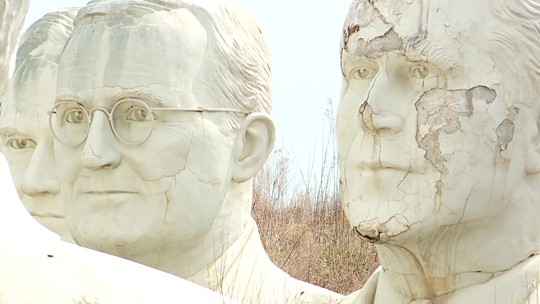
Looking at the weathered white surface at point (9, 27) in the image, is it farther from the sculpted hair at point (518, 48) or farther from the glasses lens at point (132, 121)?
the glasses lens at point (132, 121)

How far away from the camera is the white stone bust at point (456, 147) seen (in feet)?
17.6

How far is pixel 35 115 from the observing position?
7.88m

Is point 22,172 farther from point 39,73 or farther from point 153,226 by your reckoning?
point 153,226

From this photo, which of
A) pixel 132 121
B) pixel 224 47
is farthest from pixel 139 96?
pixel 224 47

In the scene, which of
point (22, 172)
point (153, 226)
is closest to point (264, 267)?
point (153, 226)

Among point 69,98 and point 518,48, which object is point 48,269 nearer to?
point 518,48

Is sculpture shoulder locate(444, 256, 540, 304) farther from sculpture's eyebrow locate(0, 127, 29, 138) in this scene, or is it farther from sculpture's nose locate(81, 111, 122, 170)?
sculpture's eyebrow locate(0, 127, 29, 138)

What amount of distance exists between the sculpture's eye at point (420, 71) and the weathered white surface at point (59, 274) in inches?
120

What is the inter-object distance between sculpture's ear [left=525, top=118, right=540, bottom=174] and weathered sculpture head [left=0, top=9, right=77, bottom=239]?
3.12 meters

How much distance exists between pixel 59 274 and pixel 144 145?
4.38 meters

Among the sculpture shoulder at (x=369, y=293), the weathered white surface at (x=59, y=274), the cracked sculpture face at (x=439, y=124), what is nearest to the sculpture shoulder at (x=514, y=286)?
the cracked sculpture face at (x=439, y=124)

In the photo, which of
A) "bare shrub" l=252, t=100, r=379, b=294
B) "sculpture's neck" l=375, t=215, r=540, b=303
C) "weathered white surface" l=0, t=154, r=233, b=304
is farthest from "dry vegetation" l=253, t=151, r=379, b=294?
"weathered white surface" l=0, t=154, r=233, b=304

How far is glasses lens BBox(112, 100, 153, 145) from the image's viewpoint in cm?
680

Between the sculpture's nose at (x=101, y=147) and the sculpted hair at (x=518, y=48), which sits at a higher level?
the sculpted hair at (x=518, y=48)
